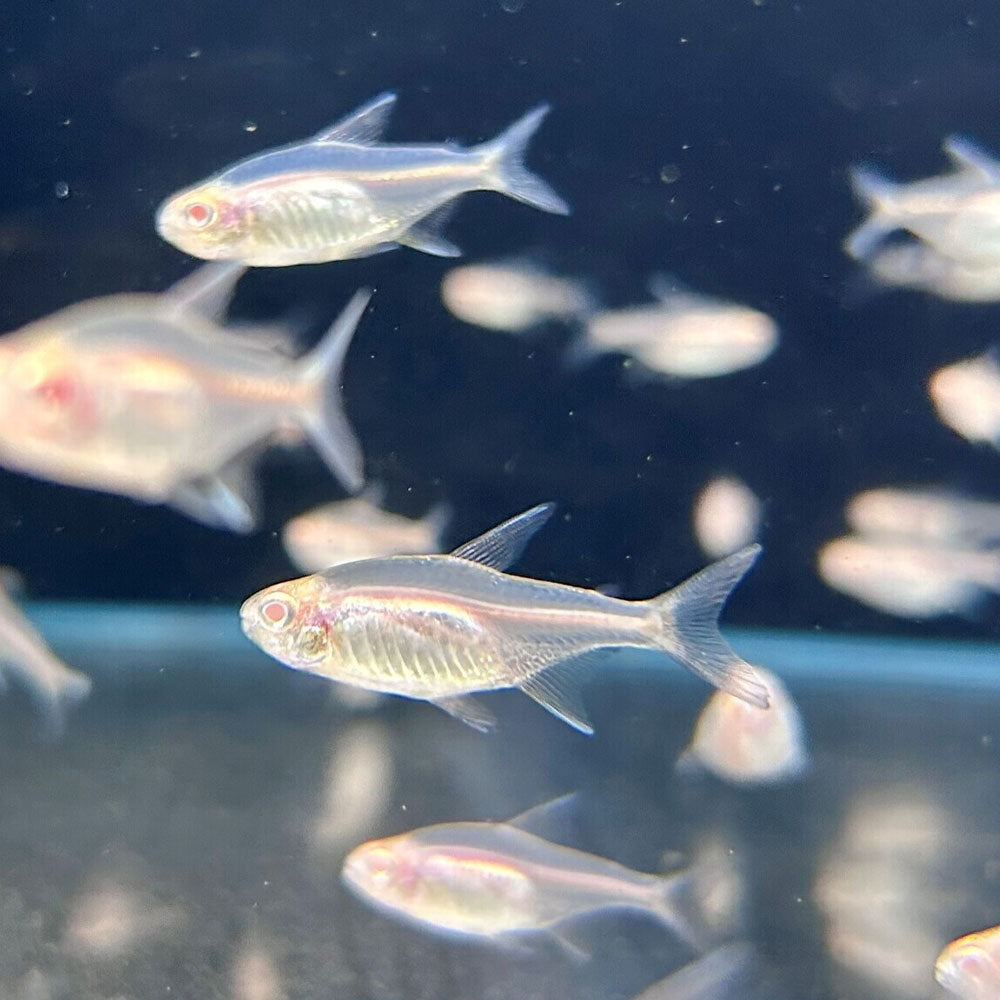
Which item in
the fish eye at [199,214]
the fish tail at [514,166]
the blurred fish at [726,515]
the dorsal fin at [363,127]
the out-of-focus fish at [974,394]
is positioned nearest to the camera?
the fish eye at [199,214]

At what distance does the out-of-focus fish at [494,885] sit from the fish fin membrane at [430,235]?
4.64 feet

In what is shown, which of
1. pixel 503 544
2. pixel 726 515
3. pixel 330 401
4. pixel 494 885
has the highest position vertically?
pixel 330 401

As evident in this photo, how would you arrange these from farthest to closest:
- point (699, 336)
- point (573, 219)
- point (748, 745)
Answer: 1. point (573, 219)
2. point (699, 336)
3. point (748, 745)

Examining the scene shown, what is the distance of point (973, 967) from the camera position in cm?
203

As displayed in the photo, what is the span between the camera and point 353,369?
16.9ft

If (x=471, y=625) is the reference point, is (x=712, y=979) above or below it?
below

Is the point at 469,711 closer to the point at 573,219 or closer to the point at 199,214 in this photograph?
the point at 199,214

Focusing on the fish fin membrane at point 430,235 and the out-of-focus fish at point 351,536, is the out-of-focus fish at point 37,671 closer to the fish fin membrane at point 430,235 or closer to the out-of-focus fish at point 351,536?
the out-of-focus fish at point 351,536

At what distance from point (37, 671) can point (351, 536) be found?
1.49 m

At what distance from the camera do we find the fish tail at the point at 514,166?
245 centimetres

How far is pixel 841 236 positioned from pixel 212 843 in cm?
429

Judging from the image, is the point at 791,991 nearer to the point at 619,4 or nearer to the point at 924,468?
the point at 924,468

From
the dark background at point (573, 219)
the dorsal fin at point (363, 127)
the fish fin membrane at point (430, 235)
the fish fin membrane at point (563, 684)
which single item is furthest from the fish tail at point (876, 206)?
the fish fin membrane at point (563, 684)

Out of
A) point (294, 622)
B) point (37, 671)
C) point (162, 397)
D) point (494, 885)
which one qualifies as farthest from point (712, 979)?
point (37, 671)
